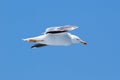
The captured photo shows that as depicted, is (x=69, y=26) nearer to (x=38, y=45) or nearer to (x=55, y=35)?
(x=55, y=35)

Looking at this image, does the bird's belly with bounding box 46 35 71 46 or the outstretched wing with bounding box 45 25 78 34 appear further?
the bird's belly with bounding box 46 35 71 46

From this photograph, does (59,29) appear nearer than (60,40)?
Yes

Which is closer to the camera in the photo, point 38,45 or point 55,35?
point 55,35

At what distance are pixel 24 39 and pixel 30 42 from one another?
24.0 inches

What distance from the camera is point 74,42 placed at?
52.1 metres

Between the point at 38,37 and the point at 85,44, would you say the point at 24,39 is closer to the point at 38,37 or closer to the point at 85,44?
the point at 38,37

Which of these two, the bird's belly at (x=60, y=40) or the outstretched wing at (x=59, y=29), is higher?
the outstretched wing at (x=59, y=29)

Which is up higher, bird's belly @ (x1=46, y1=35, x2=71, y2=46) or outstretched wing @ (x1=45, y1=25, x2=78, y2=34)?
outstretched wing @ (x1=45, y1=25, x2=78, y2=34)

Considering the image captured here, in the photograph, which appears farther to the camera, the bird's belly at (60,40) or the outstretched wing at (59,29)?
the bird's belly at (60,40)

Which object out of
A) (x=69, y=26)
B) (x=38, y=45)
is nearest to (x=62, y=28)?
(x=69, y=26)

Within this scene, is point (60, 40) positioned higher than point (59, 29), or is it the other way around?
point (59, 29)

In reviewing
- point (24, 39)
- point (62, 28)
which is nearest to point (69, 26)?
point (62, 28)

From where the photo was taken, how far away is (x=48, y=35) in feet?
168

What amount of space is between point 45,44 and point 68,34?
2428 millimetres
